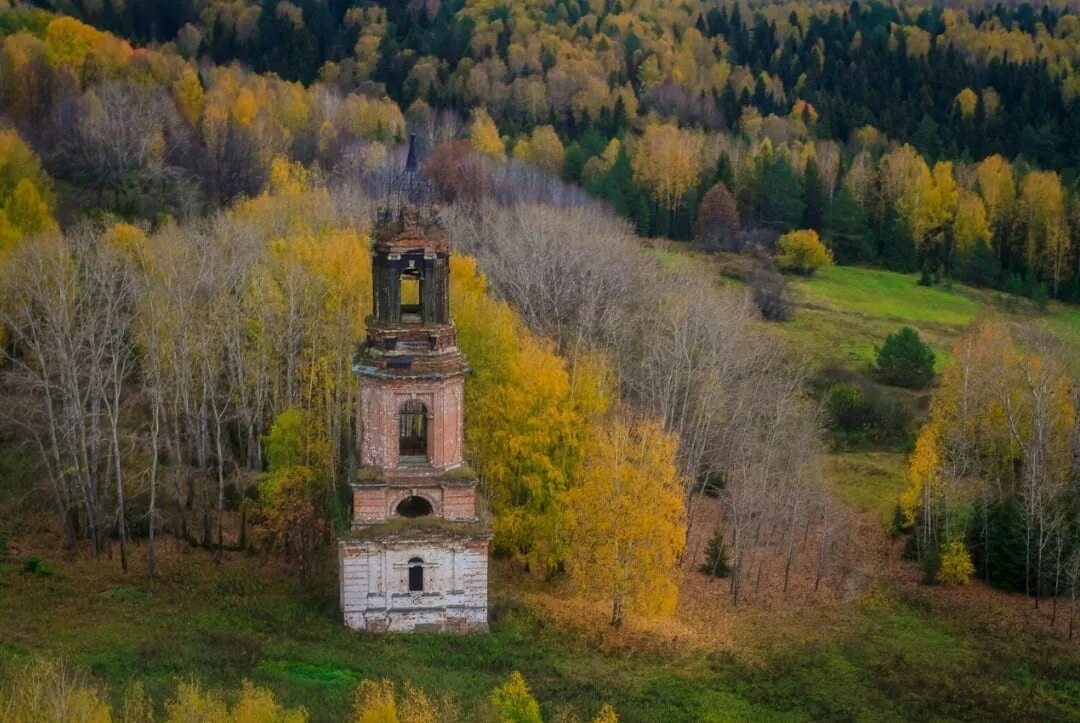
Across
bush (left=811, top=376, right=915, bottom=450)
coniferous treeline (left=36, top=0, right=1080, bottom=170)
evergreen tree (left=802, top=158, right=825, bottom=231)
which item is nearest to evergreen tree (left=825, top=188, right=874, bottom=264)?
evergreen tree (left=802, top=158, right=825, bottom=231)

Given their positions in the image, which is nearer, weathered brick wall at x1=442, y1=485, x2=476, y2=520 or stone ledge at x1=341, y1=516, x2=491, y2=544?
stone ledge at x1=341, y1=516, x2=491, y2=544

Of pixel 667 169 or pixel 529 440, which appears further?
pixel 667 169

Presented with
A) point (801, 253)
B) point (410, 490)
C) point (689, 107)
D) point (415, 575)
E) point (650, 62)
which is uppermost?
point (650, 62)

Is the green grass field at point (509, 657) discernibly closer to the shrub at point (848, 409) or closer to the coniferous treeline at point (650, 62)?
→ the shrub at point (848, 409)

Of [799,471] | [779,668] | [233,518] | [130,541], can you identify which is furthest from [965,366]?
[130,541]

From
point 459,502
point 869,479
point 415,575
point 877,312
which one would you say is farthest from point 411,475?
point 877,312

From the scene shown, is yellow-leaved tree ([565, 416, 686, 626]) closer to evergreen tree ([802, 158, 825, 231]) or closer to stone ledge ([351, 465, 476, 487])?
stone ledge ([351, 465, 476, 487])

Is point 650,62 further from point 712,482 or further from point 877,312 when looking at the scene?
point 712,482
